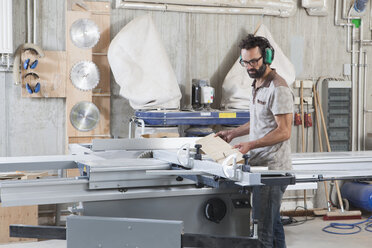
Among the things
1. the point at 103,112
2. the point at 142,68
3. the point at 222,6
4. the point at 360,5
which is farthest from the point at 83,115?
the point at 360,5

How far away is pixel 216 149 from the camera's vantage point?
95.9 inches

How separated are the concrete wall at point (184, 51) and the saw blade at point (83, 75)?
9.9 inches

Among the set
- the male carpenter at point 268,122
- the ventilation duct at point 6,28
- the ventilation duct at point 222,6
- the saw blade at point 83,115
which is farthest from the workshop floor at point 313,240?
the ventilation duct at point 222,6

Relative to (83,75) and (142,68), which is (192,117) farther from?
(83,75)

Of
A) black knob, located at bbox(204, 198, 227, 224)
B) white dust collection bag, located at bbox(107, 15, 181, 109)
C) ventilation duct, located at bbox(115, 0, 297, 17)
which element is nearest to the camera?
black knob, located at bbox(204, 198, 227, 224)

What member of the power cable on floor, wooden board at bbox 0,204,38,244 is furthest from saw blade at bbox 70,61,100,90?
the power cable on floor

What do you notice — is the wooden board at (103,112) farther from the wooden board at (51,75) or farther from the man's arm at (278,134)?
the man's arm at (278,134)

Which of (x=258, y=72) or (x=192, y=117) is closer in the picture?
(x=258, y=72)

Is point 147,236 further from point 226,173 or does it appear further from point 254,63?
point 254,63

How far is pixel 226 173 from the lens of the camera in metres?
2.02

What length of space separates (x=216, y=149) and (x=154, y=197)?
377 millimetres

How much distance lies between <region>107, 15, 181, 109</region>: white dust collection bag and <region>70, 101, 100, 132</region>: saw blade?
39cm

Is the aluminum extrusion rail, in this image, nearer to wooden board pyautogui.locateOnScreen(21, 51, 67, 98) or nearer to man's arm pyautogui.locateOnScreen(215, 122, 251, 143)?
man's arm pyautogui.locateOnScreen(215, 122, 251, 143)

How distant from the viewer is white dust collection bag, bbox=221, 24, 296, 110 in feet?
17.1
